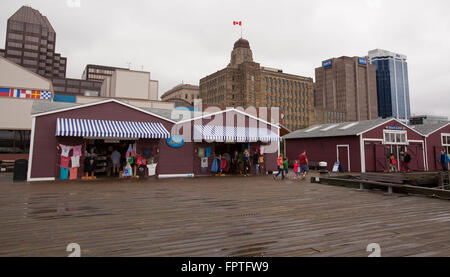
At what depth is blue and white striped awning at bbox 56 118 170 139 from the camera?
44.8 feet

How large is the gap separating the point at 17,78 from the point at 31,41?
80.6 metres

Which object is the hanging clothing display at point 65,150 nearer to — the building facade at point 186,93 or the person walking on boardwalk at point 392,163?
the person walking on boardwalk at point 392,163

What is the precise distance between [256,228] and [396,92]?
197 metres

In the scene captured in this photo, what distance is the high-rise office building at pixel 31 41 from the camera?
83938 millimetres

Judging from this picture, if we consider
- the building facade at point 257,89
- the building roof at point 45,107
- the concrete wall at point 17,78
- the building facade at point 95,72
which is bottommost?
the building roof at point 45,107

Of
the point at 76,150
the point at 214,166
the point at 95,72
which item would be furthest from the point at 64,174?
the point at 95,72

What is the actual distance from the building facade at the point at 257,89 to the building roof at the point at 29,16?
193 ft

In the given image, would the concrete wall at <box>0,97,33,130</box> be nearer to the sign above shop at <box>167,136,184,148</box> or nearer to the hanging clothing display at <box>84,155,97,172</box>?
the hanging clothing display at <box>84,155,97,172</box>

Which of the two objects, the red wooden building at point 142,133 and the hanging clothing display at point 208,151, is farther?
the hanging clothing display at point 208,151

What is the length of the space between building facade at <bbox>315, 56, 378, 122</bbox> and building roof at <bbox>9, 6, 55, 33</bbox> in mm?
127851

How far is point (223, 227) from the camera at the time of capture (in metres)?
4.82

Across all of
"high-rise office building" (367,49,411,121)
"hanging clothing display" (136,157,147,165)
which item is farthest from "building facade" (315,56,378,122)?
"hanging clothing display" (136,157,147,165)

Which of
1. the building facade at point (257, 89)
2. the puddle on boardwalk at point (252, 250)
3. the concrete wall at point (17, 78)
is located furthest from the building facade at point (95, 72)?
the puddle on boardwalk at point (252, 250)
